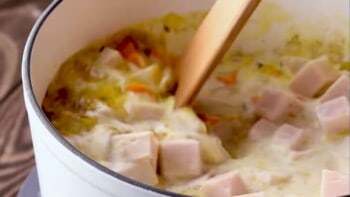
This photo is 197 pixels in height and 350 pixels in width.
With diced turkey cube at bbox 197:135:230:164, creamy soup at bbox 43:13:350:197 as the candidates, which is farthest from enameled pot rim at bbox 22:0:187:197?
diced turkey cube at bbox 197:135:230:164

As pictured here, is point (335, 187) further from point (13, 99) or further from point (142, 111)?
point (13, 99)

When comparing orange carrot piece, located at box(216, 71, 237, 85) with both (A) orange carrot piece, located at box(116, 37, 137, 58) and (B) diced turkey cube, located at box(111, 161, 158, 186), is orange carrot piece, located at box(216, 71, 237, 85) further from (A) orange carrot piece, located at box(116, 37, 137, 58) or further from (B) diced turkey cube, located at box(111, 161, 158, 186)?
(B) diced turkey cube, located at box(111, 161, 158, 186)

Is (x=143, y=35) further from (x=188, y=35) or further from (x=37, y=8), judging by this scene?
(x=37, y=8)

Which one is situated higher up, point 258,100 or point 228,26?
point 228,26

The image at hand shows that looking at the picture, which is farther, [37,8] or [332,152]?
[37,8]

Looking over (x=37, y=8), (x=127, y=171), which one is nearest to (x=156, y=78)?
(x=127, y=171)

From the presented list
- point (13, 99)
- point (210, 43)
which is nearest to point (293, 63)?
point (210, 43)

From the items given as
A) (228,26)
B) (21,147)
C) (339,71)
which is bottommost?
(21,147)
